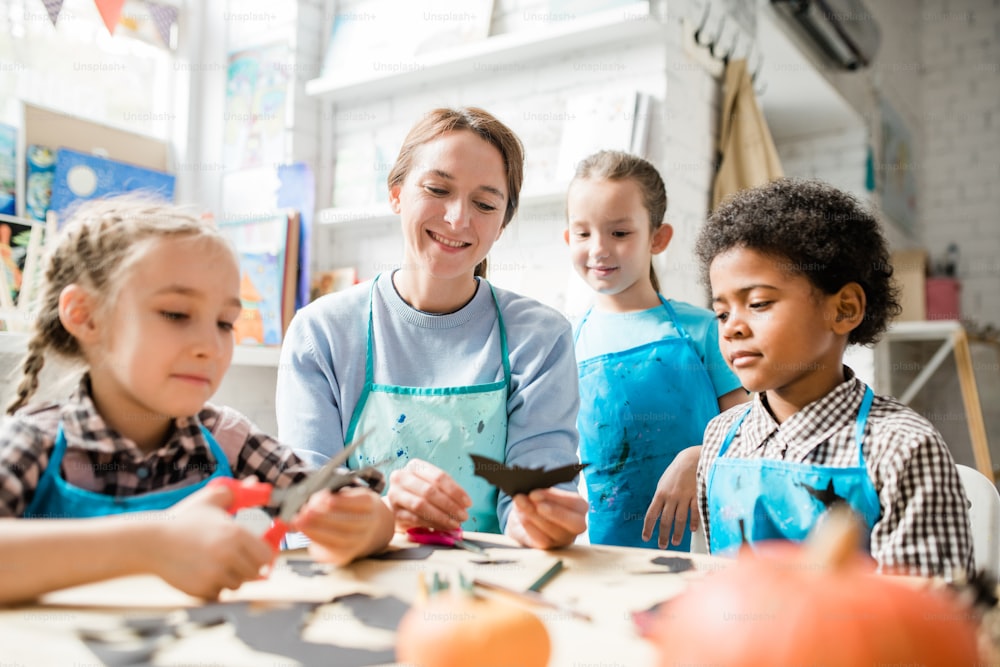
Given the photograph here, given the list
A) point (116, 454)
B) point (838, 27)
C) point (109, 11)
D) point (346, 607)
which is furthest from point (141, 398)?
point (838, 27)

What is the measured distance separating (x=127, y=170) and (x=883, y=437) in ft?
8.69

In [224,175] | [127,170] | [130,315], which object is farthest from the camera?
[224,175]

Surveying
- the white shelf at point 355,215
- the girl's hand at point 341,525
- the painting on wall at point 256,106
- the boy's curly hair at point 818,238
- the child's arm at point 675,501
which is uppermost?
the painting on wall at point 256,106

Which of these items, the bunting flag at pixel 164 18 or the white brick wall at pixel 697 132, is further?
the bunting flag at pixel 164 18

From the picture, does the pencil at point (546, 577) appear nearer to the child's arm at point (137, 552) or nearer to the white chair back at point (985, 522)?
the child's arm at point (137, 552)

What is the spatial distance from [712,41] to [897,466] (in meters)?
1.94

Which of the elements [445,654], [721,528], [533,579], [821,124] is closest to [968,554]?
[721,528]

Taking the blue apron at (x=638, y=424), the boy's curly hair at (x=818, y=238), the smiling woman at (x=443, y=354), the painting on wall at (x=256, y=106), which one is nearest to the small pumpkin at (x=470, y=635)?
the smiling woman at (x=443, y=354)

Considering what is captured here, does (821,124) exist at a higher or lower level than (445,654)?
higher

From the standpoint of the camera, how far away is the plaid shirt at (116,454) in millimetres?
772

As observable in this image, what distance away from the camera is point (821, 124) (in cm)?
378

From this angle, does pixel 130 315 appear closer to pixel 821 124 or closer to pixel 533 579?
pixel 533 579

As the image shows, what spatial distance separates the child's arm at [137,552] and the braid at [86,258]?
1.14ft

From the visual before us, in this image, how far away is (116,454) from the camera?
0.86 m
